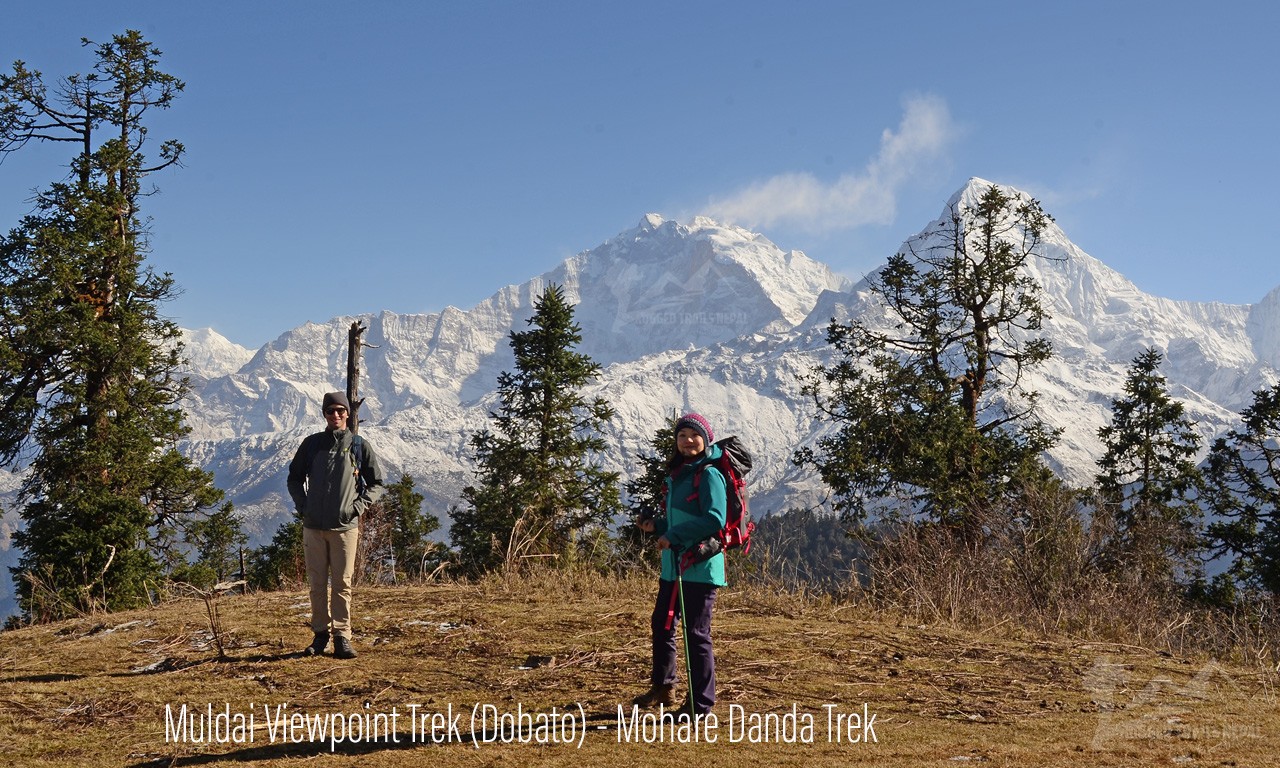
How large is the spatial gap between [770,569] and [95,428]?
18749mm

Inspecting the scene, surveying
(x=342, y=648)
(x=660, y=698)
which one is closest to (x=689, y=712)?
(x=660, y=698)

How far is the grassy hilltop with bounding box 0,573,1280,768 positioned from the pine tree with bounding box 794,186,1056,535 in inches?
547

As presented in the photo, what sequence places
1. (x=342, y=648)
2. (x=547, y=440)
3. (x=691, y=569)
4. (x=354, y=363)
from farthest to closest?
(x=547, y=440), (x=354, y=363), (x=342, y=648), (x=691, y=569)

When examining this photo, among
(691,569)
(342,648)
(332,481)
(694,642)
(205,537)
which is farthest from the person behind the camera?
(205,537)

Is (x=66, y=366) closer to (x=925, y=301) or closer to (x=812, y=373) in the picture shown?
(x=812, y=373)

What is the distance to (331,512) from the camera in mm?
7562

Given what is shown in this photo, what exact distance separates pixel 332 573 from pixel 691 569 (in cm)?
324

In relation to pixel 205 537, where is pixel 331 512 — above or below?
above

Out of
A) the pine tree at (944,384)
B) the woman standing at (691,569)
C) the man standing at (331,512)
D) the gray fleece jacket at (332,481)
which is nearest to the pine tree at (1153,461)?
the pine tree at (944,384)

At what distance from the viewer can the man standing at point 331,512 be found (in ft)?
24.8

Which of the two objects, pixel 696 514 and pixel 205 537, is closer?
pixel 696 514

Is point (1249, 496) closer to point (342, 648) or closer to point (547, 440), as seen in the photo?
point (547, 440)

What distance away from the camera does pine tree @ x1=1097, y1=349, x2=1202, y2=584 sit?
27703 mm

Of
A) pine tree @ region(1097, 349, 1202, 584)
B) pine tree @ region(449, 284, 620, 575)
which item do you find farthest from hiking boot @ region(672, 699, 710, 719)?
pine tree @ region(449, 284, 620, 575)
